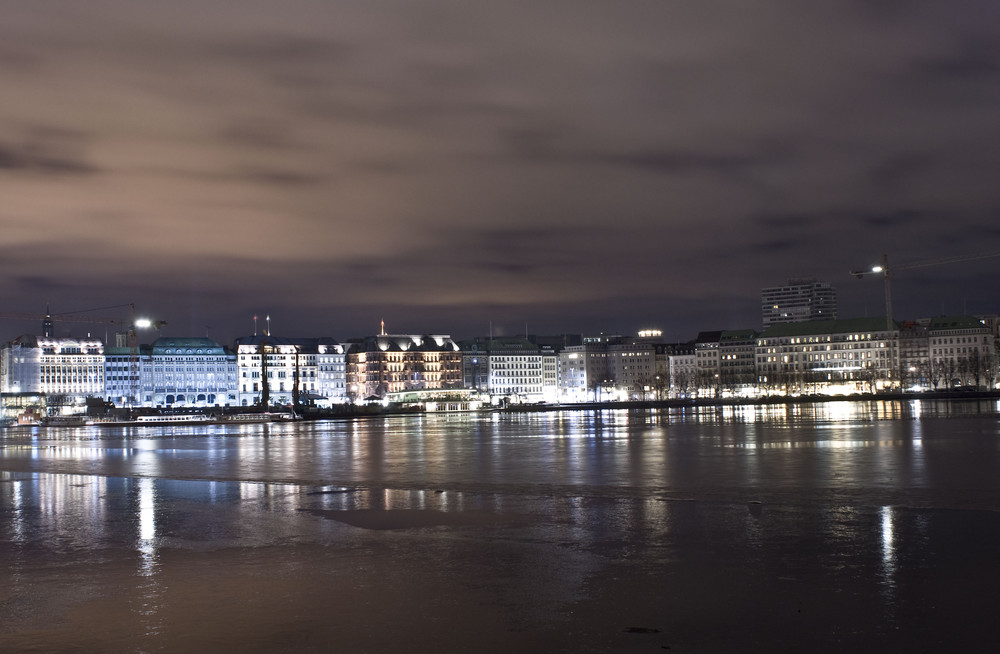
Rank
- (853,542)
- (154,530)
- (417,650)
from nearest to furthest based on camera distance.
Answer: (417,650)
(853,542)
(154,530)

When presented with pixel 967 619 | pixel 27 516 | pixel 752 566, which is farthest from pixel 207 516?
pixel 967 619

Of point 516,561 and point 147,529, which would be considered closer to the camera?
point 516,561

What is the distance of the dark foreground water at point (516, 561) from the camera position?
35.1ft

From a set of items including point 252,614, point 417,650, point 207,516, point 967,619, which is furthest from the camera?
point 207,516

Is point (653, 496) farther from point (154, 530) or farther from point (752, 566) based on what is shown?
point (154, 530)

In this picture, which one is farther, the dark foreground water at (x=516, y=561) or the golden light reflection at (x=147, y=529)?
the golden light reflection at (x=147, y=529)

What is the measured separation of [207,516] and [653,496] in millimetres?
10159

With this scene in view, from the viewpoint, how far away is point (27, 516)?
21938 millimetres

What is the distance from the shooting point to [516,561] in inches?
584

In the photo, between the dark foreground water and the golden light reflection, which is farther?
the golden light reflection

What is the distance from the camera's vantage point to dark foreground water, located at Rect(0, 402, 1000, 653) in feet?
35.1

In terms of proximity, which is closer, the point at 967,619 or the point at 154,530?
the point at 967,619

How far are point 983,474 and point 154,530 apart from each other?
2137 cm

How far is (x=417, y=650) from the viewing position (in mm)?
10148
